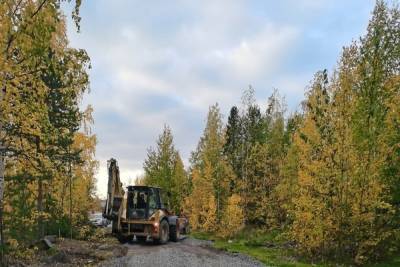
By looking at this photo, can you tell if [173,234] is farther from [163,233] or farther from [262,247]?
[262,247]

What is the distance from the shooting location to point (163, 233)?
2430 centimetres

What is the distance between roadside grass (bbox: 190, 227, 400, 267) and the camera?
18388 millimetres

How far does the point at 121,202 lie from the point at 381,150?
13855 mm

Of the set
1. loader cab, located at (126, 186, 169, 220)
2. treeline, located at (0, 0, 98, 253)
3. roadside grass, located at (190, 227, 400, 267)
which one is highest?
treeline, located at (0, 0, 98, 253)

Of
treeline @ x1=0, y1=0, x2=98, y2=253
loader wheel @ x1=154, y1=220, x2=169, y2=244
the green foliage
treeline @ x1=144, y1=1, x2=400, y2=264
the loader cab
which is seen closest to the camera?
treeline @ x1=0, y1=0, x2=98, y2=253

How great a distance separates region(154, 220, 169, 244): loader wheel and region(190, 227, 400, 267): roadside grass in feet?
9.47

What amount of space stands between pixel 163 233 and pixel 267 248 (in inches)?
238

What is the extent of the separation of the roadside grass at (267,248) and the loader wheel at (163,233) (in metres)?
2.89

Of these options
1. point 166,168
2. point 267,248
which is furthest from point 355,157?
point 166,168

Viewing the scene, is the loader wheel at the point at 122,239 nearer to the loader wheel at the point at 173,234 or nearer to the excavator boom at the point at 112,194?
the excavator boom at the point at 112,194

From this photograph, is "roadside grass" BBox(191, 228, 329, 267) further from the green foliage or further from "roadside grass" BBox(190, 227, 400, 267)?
the green foliage

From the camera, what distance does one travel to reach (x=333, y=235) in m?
19.2

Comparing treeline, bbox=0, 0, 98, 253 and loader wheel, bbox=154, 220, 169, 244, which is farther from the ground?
treeline, bbox=0, 0, 98, 253

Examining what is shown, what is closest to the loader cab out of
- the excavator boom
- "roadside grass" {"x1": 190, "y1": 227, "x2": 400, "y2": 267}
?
the excavator boom
